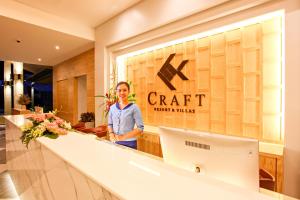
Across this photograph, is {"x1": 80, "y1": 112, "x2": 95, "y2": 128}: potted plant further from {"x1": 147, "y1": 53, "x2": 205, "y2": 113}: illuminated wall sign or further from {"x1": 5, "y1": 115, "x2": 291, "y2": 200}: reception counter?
{"x1": 5, "y1": 115, "x2": 291, "y2": 200}: reception counter

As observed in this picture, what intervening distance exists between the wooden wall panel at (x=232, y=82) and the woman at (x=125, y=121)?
128 centimetres

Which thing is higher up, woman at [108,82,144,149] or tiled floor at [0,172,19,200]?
woman at [108,82,144,149]

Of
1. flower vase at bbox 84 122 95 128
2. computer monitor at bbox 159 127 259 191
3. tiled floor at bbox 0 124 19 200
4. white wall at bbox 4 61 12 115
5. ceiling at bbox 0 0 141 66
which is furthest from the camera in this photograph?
white wall at bbox 4 61 12 115

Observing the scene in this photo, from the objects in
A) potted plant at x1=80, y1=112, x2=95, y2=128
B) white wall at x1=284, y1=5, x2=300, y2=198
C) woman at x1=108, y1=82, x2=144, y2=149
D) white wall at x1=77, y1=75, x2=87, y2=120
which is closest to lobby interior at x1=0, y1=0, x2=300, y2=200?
white wall at x1=284, y1=5, x2=300, y2=198

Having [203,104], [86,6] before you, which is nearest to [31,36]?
[86,6]

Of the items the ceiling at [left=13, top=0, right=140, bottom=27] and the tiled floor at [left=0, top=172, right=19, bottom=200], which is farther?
the ceiling at [left=13, top=0, right=140, bottom=27]

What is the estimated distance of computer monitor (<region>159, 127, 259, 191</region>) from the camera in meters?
0.95

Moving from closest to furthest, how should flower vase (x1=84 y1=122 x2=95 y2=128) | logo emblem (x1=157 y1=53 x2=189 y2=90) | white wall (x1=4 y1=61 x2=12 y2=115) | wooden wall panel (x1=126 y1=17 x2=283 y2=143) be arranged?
wooden wall panel (x1=126 y1=17 x2=283 y2=143) < logo emblem (x1=157 y1=53 x2=189 y2=90) < flower vase (x1=84 y1=122 x2=95 y2=128) < white wall (x1=4 y1=61 x2=12 y2=115)

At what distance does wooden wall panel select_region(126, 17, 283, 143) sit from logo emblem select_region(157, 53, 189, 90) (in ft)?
0.18

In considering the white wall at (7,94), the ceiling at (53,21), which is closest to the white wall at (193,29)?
the ceiling at (53,21)

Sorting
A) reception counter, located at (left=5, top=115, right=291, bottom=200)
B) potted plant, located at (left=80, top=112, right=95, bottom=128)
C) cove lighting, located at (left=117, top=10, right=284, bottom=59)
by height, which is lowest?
potted plant, located at (left=80, top=112, right=95, bottom=128)

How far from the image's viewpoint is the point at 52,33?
4.80m

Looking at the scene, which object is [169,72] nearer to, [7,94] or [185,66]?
[185,66]

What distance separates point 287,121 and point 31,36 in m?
5.80
